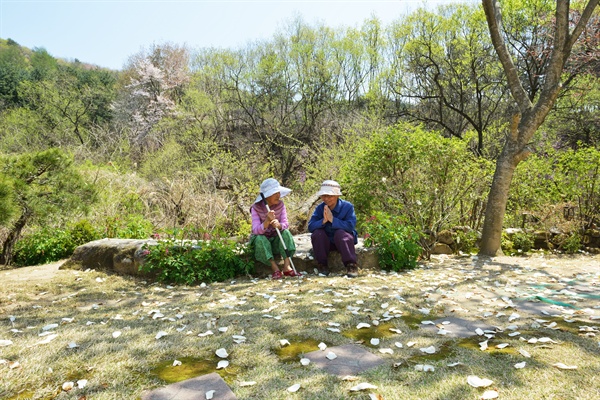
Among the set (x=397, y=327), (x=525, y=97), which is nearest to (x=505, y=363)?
(x=397, y=327)

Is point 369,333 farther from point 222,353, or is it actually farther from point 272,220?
point 272,220

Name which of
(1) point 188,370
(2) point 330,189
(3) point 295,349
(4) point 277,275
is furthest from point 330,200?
(1) point 188,370

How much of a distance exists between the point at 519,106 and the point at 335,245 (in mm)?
3904

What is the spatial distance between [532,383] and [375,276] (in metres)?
2.91

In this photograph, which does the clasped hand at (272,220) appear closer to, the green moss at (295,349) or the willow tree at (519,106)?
the green moss at (295,349)

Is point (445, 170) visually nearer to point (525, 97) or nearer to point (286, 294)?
point (525, 97)

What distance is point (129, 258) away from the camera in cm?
518

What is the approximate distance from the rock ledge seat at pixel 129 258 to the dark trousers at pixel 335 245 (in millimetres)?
169

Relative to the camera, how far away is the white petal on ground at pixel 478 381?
2.01m

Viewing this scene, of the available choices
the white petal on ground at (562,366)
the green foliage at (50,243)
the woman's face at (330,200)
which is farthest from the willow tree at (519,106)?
the green foliage at (50,243)

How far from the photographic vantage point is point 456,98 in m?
15.7

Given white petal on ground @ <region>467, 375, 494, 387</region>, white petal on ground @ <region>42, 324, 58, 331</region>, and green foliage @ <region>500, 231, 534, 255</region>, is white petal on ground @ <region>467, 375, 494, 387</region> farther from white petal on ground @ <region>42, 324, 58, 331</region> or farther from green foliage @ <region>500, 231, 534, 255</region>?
green foliage @ <region>500, 231, 534, 255</region>

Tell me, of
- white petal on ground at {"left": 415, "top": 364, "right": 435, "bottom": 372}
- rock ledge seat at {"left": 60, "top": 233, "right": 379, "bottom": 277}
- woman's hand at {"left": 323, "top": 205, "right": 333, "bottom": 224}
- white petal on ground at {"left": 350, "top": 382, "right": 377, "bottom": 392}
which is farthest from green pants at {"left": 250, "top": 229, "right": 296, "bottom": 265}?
white petal on ground at {"left": 350, "top": 382, "right": 377, "bottom": 392}

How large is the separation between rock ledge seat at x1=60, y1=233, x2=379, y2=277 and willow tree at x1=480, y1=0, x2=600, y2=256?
2.29m
